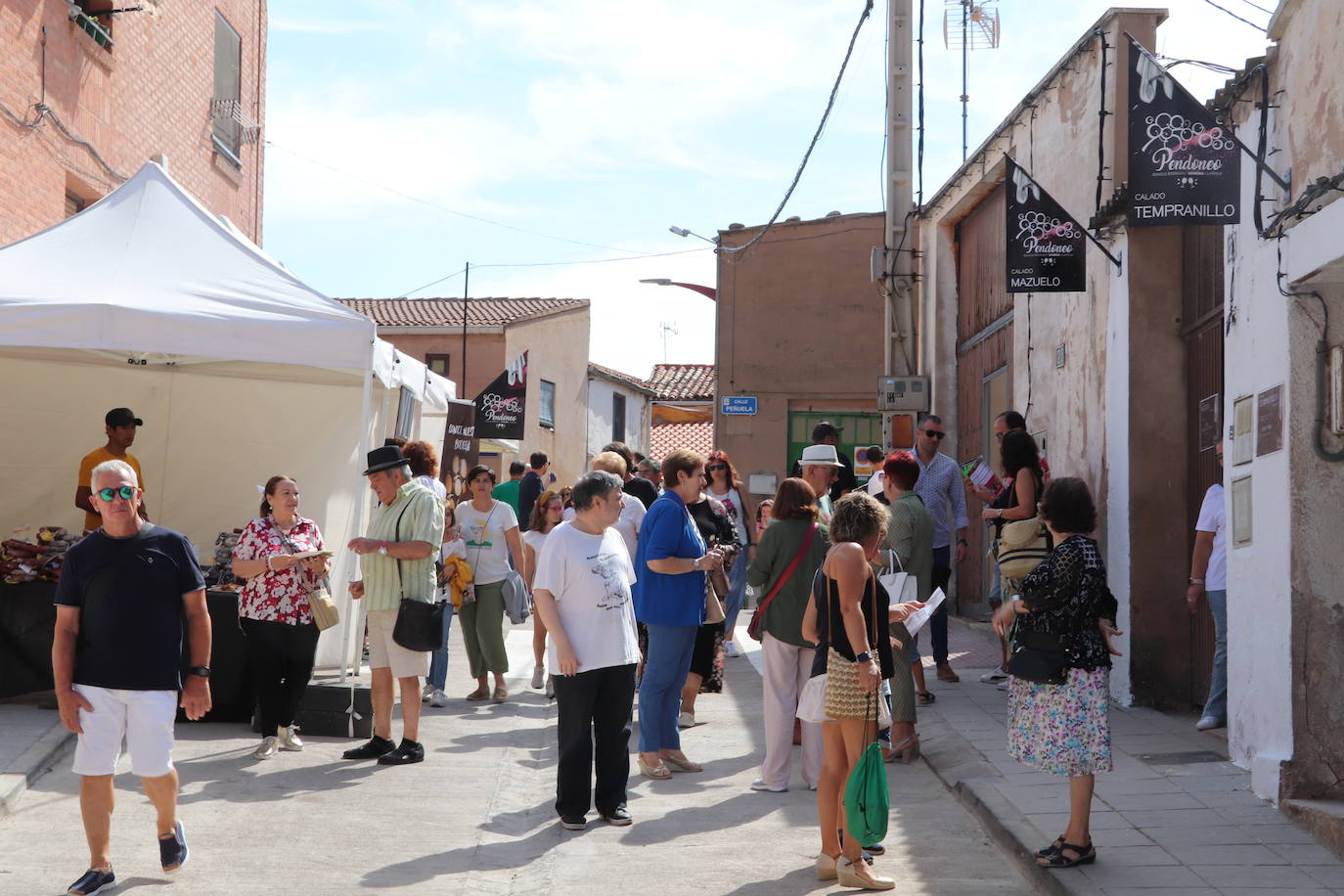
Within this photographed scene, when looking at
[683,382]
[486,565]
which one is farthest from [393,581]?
[683,382]

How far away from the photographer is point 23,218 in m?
13.0

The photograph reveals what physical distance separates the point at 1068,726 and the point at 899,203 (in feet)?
36.9

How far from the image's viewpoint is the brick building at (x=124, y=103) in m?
13.0

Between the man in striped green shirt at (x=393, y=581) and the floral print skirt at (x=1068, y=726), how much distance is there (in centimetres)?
371

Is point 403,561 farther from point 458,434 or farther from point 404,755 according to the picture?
point 458,434

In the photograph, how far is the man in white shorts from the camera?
567 centimetres

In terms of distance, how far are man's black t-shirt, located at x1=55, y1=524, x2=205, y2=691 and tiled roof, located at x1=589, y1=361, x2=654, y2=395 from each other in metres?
39.7

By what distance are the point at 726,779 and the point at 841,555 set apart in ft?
8.37

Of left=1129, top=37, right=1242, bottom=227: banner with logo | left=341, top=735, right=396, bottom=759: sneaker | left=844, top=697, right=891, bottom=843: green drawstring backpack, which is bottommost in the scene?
left=341, top=735, right=396, bottom=759: sneaker

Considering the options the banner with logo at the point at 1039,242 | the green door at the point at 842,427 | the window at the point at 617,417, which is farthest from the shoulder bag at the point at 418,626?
the window at the point at 617,417

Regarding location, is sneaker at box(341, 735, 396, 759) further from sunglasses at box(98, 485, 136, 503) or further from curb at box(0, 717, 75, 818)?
sunglasses at box(98, 485, 136, 503)

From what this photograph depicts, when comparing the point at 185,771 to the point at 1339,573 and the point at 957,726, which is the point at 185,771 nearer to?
the point at 957,726

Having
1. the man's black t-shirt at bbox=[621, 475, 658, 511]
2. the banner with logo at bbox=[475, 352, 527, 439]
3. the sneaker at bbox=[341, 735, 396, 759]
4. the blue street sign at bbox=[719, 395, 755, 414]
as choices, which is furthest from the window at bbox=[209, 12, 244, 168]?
the blue street sign at bbox=[719, 395, 755, 414]

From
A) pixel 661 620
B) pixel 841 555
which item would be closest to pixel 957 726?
pixel 661 620
